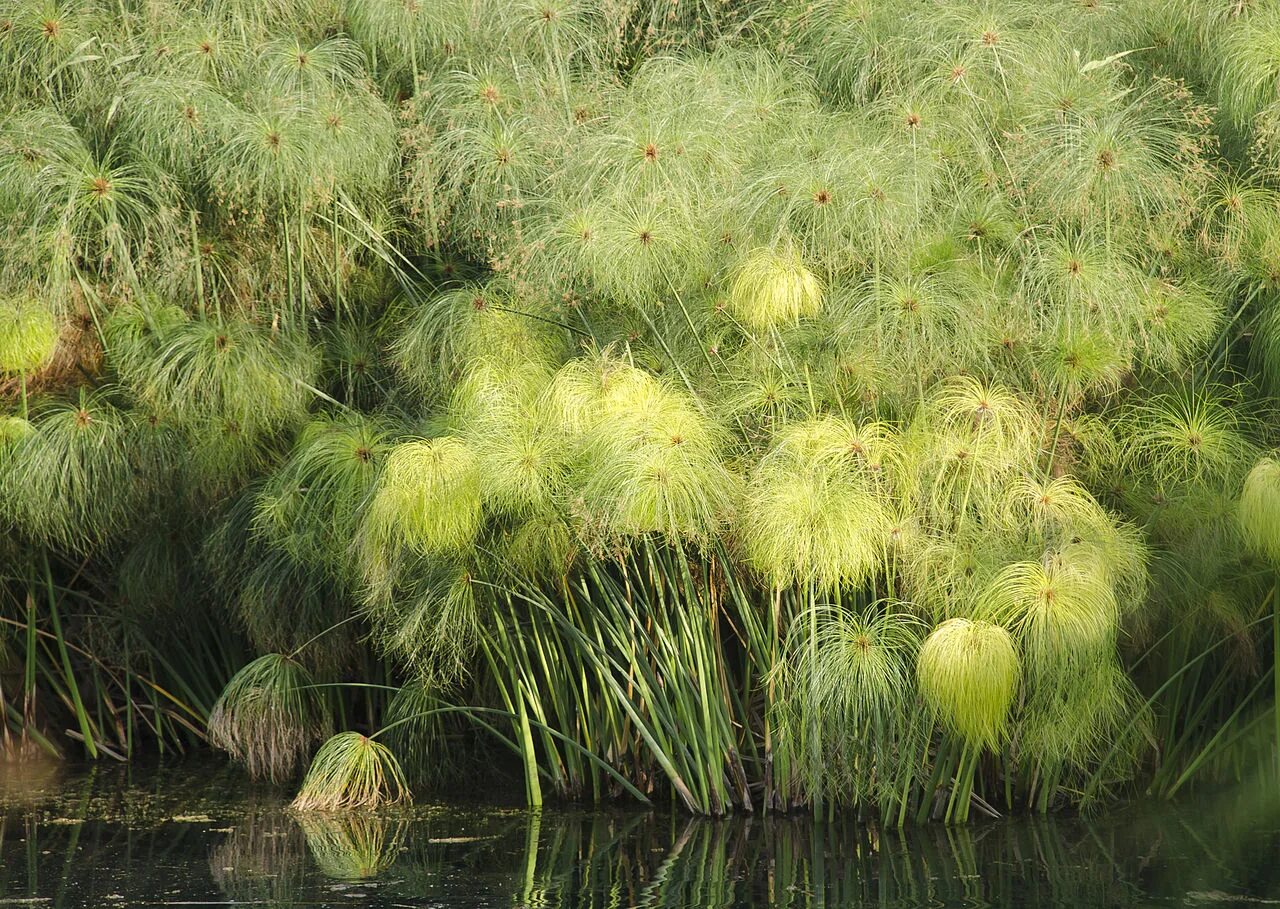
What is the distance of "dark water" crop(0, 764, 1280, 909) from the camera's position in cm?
628

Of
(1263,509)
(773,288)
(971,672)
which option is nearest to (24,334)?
(773,288)

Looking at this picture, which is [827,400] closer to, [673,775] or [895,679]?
[895,679]

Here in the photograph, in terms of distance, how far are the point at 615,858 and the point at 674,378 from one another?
2.24 meters

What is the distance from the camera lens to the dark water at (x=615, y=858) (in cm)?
628

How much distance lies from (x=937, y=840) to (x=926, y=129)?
324 cm

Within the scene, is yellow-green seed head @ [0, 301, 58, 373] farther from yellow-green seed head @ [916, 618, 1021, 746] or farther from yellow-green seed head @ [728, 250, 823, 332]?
yellow-green seed head @ [916, 618, 1021, 746]

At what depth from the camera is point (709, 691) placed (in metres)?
7.51

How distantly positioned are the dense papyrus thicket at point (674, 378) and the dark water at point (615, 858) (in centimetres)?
28

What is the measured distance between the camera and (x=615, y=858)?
6.97 metres

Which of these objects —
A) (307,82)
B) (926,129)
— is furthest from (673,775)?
(307,82)

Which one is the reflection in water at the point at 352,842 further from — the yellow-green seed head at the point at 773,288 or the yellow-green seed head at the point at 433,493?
the yellow-green seed head at the point at 773,288

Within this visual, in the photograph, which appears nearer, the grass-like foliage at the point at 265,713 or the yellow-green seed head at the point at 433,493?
the yellow-green seed head at the point at 433,493

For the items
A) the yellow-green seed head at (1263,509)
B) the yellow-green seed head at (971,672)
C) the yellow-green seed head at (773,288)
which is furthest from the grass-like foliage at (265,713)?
the yellow-green seed head at (1263,509)

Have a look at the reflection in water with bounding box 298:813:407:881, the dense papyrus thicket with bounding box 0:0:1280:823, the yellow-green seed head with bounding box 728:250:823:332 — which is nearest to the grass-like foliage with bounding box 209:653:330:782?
the dense papyrus thicket with bounding box 0:0:1280:823
